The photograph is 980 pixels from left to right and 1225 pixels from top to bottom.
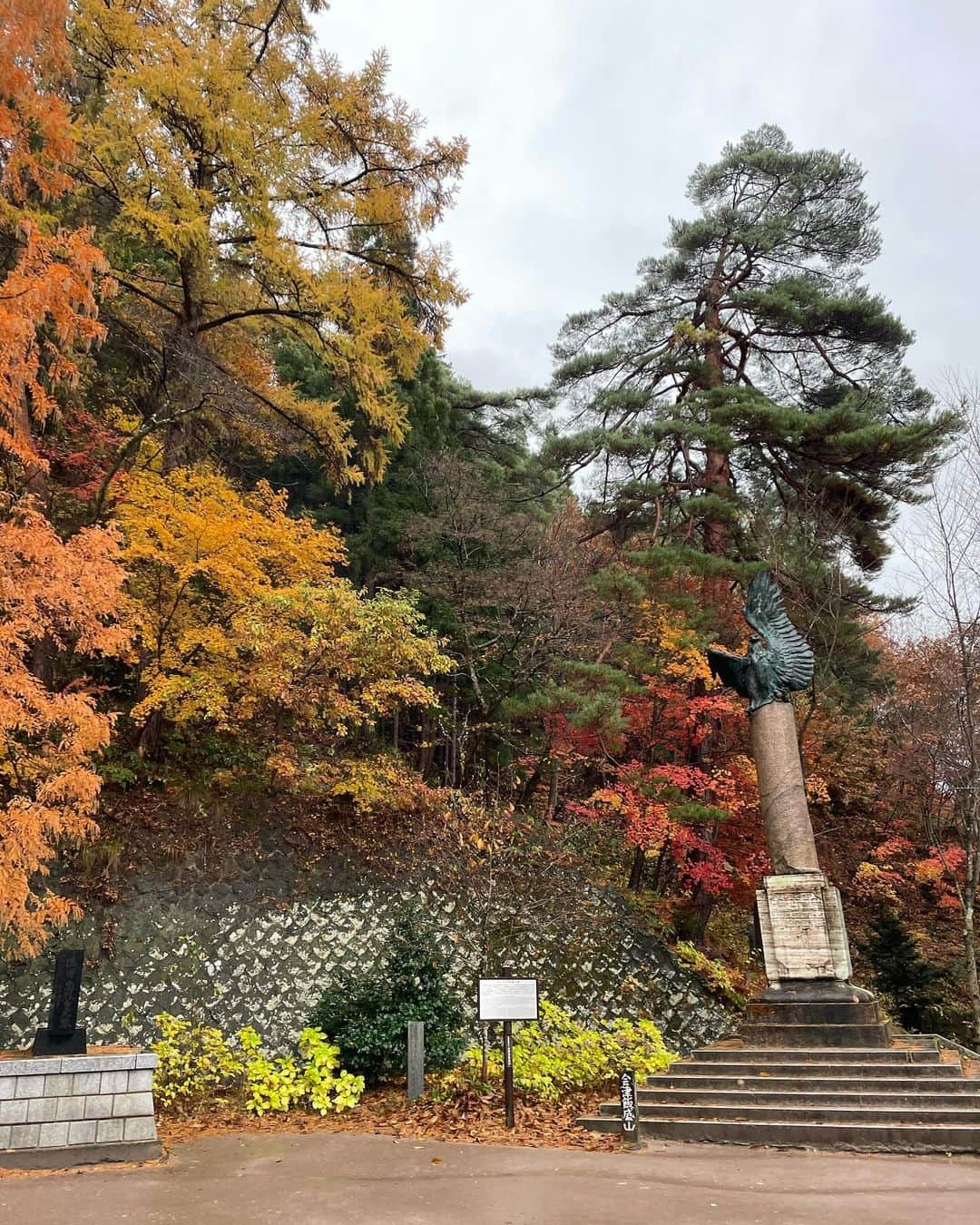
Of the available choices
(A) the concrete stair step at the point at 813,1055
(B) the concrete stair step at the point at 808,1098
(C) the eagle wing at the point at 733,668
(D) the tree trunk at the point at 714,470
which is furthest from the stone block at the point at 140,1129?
(D) the tree trunk at the point at 714,470

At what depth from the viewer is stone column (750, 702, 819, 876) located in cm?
966

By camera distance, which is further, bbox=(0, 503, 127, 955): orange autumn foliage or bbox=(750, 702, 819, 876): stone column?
bbox=(750, 702, 819, 876): stone column

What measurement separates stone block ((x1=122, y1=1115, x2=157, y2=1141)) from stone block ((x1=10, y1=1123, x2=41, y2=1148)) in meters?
0.63

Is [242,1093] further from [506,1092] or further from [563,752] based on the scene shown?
[563,752]

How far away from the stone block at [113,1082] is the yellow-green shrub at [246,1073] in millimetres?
1853

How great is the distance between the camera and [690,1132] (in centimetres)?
703

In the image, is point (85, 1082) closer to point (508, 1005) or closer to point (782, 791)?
point (508, 1005)

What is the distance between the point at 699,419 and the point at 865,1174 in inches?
415

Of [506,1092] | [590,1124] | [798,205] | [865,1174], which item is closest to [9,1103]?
[506,1092]

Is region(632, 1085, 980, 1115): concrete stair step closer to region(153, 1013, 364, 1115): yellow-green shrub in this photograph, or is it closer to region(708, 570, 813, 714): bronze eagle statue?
region(153, 1013, 364, 1115): yellow-green shrub

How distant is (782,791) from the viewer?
32.8ft

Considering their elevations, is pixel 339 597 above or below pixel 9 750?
above

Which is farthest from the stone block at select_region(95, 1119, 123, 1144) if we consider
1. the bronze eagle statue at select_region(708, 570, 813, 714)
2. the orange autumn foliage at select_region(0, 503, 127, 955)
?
the bronze eagle statue at select_region(708, 570, 813, 714)

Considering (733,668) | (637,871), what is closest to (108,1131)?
(733,668)
